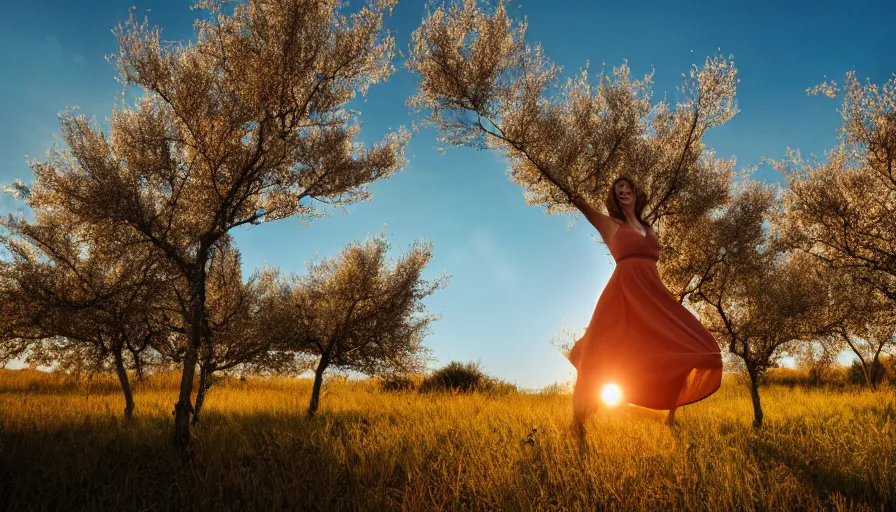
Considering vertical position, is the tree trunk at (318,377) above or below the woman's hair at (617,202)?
below

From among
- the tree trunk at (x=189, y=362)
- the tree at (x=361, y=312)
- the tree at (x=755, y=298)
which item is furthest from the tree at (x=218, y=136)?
the tree at (x=755, y=298)

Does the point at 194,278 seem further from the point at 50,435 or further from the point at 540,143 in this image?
the point at 540,143

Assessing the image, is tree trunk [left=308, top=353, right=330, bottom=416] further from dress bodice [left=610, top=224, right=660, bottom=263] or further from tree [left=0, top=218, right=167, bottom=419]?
dress bodice [left=610, top=224, right=660, bottom=263]

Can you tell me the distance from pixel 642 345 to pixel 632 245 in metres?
1.54

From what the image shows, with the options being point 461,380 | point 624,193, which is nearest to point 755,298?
point 624,193

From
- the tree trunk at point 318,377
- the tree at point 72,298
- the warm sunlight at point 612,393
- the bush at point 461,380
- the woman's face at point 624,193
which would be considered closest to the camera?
the warm sunlight at point 612,393

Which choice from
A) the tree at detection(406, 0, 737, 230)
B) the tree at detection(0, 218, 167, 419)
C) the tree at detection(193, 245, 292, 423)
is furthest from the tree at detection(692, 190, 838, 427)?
the tree at detection(0, 218, 167, 419)

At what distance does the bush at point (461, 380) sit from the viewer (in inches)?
700

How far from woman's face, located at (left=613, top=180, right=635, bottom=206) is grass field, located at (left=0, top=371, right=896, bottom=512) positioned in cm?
362

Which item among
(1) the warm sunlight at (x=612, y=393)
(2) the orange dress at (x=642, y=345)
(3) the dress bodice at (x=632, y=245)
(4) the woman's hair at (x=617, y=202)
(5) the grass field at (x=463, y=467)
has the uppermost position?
(4) the woman's hair at (x=617, y=202)

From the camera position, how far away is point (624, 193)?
815 cm

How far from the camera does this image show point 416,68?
9.75 meters

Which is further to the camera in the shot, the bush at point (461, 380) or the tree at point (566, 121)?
the bush at point (461, 380)

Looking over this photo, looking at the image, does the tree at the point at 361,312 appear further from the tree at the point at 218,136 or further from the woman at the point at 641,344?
the woman at the point at 641,344
